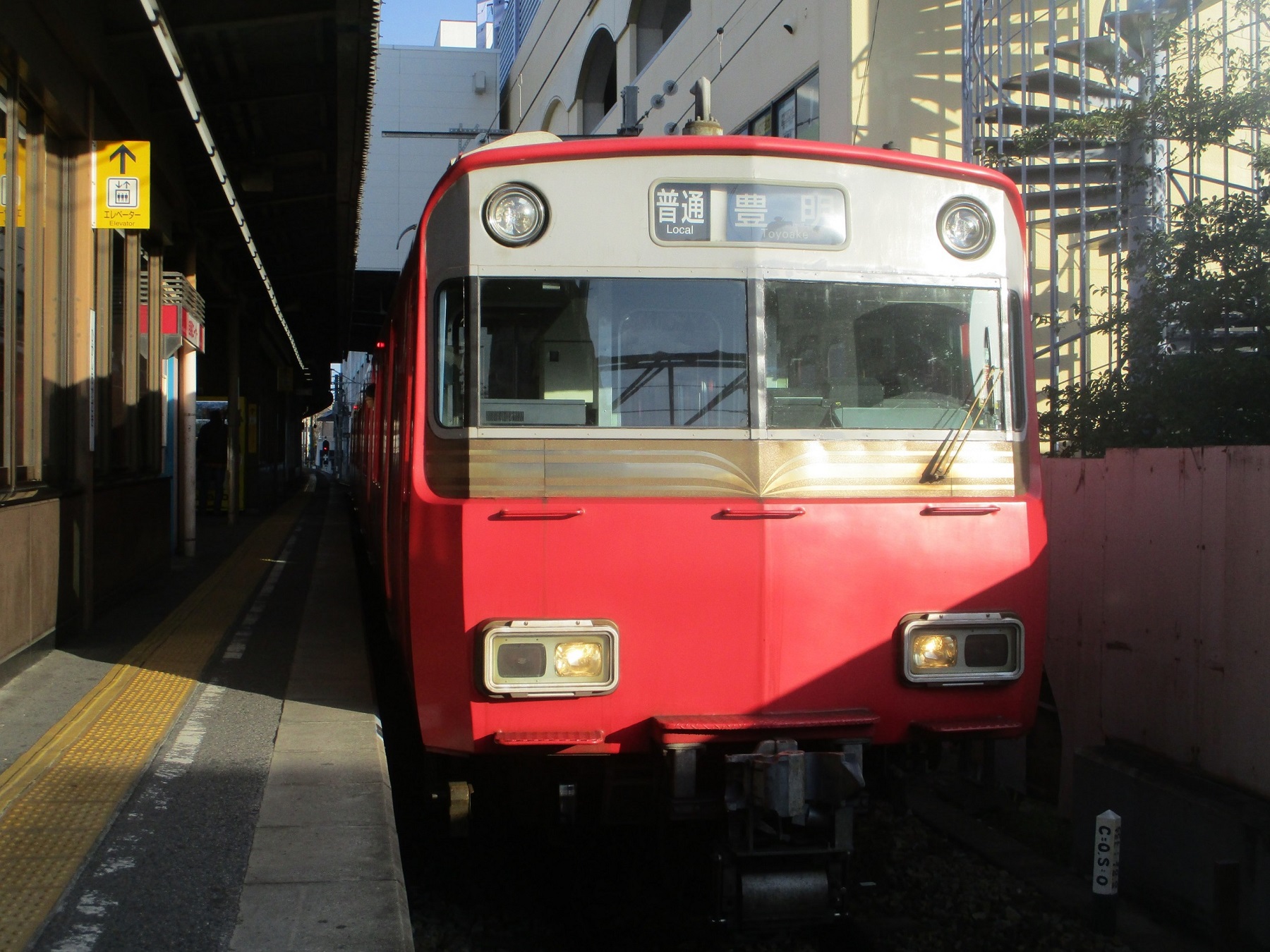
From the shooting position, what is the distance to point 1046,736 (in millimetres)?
7309

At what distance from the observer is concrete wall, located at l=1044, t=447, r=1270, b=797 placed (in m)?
5.22

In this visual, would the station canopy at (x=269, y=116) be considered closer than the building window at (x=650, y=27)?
Yes

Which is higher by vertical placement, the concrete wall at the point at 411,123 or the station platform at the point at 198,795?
the concrete wall at the point at 411,123

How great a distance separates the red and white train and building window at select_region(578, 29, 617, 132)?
19116 millimetres

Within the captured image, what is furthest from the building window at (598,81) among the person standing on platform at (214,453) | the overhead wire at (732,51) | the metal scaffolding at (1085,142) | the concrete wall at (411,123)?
the metal scaffolding at (1085,142)

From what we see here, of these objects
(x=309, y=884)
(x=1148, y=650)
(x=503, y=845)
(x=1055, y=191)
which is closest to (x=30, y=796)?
(x=309, y=884)

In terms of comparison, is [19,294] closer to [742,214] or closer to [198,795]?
[198,795]

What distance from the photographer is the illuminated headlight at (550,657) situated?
4215mm

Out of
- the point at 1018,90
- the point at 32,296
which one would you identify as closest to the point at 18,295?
the point at 32,296

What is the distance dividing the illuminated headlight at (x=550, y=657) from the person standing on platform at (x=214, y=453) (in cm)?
1562

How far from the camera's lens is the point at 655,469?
14.3 ft

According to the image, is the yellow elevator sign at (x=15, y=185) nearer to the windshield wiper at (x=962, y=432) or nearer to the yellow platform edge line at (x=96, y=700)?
the yellow platform edge line at (x=96, y=700)

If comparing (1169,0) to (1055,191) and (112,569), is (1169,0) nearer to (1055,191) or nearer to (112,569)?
(1055,191)

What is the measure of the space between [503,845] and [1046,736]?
347 centimetres
